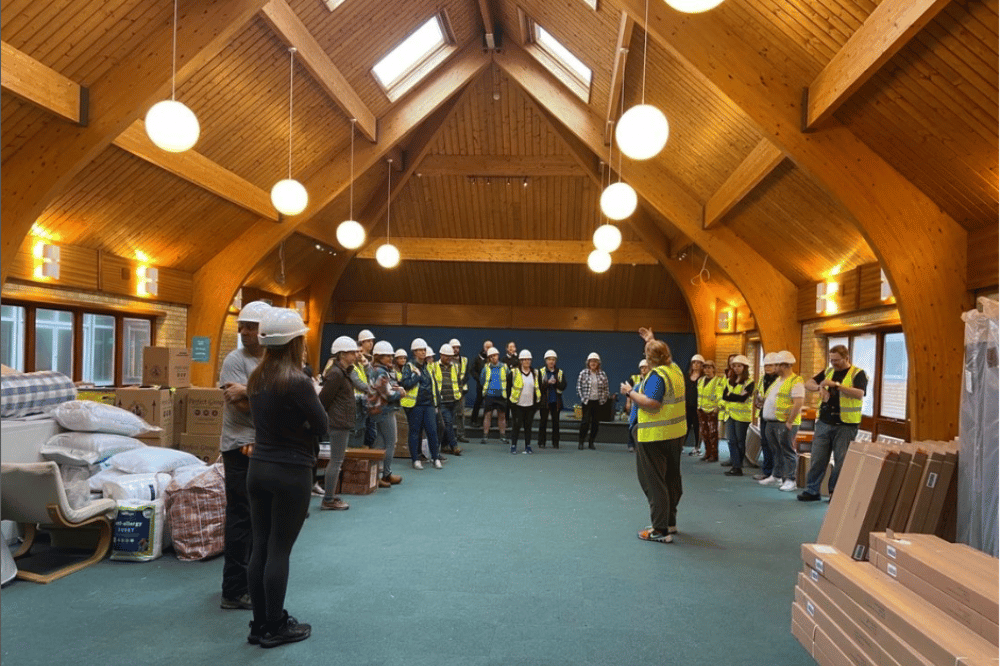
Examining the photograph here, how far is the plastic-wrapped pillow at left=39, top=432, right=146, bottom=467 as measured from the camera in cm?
462

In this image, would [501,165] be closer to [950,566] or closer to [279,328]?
[279,328]

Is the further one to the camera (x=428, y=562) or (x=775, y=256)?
(x=775, y=256)

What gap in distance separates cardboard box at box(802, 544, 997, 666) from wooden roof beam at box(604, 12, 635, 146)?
5.25m

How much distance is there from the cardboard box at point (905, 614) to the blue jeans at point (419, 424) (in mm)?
5915

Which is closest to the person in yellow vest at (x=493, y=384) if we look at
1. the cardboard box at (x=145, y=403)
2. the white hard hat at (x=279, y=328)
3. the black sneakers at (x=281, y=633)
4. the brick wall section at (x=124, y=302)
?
the brick wall section at (x=124, y=302)

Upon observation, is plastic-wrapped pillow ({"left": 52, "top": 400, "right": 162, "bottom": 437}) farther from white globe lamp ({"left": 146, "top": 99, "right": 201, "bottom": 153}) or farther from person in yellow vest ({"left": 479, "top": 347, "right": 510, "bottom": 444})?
person in yellow vest ({"left": 479, "top": 347, "right": 510, "bottom": 444})

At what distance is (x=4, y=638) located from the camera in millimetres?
3348

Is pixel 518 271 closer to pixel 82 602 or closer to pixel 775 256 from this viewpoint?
pixel 775 256

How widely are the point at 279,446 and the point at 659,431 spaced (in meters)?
3.03

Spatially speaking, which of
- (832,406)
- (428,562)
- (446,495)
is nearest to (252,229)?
(446,495)

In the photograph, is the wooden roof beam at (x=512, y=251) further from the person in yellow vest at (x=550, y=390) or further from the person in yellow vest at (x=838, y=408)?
the person in yellow vest at (x=838, y=408)

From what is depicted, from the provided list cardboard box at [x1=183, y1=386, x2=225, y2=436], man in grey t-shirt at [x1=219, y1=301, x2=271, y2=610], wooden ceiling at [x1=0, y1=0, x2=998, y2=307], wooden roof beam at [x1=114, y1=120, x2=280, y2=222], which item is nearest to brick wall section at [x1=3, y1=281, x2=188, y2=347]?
wooden ceiling at [x1=0, y1=0, x2=998, y2=307]

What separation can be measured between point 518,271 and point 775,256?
6.22 meters

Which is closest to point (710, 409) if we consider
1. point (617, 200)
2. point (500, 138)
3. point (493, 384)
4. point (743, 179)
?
point (493, 384)
